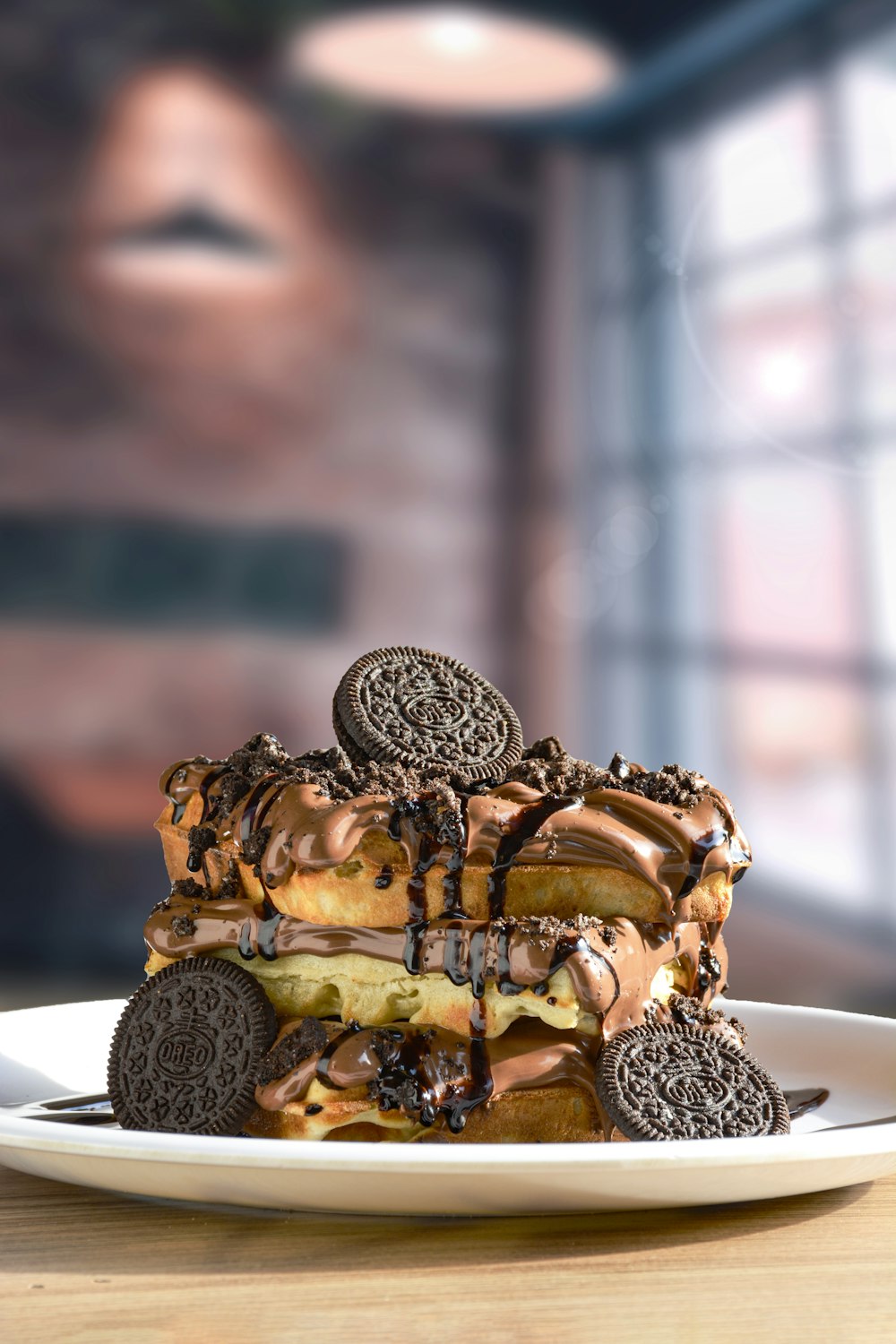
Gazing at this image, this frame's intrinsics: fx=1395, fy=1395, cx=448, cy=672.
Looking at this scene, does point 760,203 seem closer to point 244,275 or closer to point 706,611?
point 706,611

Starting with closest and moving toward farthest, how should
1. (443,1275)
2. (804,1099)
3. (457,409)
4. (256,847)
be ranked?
(443,1275)
(256,847)
(804,1099)
(457,409)

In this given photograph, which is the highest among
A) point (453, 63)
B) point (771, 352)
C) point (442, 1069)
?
point (453, 63)

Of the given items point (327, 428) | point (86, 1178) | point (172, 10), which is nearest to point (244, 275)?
point (327, 428)

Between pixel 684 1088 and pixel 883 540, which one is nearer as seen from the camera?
pixel 684 1088

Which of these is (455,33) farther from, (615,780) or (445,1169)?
(445,1169)

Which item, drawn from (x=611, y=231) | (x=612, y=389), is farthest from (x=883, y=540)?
(x=611, y=231)

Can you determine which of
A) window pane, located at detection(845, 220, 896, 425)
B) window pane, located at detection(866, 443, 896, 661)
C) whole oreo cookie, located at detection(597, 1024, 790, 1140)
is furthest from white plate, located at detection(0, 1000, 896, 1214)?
window pane, located at detection(845, 220, 896, 425)

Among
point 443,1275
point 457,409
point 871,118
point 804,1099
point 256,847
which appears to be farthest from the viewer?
point 457,409

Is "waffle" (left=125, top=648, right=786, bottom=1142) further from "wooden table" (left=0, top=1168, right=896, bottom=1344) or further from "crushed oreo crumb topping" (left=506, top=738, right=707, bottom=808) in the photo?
"wooden table" (left=0, top=1168, right=896, bottom=1344)
